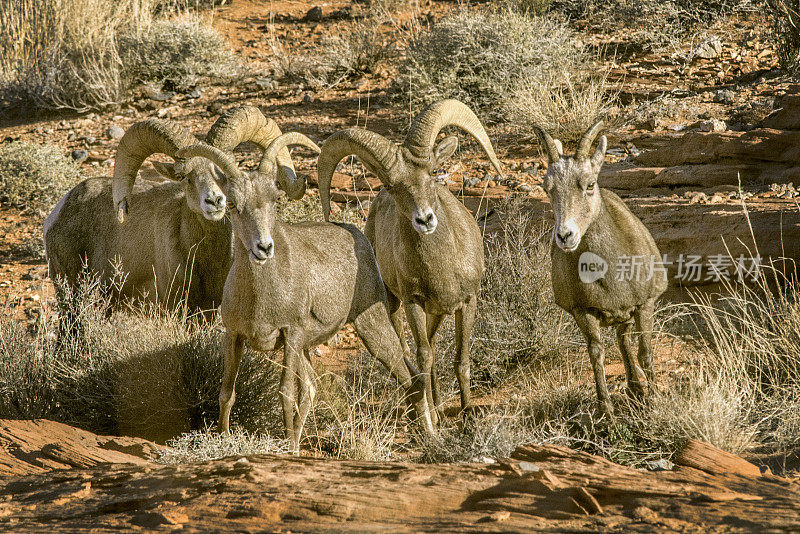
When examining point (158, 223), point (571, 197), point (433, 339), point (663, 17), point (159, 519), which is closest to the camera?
point (159, 519)

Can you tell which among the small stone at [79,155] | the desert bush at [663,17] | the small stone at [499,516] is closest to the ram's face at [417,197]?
the small stone at [499,516]

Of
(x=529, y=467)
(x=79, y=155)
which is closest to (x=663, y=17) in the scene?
(x=79, y=155)

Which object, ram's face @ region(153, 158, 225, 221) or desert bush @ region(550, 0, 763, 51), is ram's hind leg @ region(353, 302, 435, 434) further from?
desert bush @ region(550, 0, 763, 51)

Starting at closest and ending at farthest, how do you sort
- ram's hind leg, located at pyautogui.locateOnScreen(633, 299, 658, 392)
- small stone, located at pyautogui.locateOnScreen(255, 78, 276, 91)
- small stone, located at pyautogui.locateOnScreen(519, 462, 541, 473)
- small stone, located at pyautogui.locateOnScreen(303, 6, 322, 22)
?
small stone, located at pyautogui.locateOnScreen(519, 462, 541, 473), ram's hind leg, located at pyautogui.locateOnScreen(633, 299, 658, 392), small stone, located at pyautogui.locateOnScreen(255, 78, 276, 91), small stone, located at pyautogui.locateOnScreen(303, 6, 322, 22)

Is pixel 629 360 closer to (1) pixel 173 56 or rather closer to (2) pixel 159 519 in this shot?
(2) pixel 159 519

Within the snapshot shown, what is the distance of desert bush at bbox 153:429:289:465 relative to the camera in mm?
5570

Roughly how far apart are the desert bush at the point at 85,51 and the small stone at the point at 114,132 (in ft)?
3.97

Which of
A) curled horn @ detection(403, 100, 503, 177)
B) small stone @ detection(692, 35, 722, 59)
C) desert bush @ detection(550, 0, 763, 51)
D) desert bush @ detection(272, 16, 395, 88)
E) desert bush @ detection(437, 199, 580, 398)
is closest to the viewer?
curled horn @ detection(403, 100, 503, 177)

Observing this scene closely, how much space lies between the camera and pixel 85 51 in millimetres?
17203

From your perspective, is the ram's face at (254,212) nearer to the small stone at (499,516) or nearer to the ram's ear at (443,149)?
the ram's ear at (443,149)

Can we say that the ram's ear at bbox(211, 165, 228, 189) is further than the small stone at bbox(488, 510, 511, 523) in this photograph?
Yes

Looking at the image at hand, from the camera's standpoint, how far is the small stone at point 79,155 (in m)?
14.4

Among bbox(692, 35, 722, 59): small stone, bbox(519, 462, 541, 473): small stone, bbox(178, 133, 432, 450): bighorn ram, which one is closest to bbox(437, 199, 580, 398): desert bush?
bbox(178, 133, 432, 450): bighorn ram

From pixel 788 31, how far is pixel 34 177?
38.7ft
